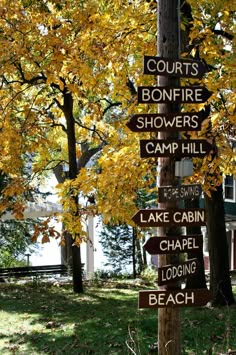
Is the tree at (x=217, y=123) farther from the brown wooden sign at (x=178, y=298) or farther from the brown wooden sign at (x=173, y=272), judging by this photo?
the brown wooden sign at (x=178, y=298)

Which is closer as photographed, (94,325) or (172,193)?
(172,193)

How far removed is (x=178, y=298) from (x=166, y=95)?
1.80m

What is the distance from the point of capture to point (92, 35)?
27.6 ft

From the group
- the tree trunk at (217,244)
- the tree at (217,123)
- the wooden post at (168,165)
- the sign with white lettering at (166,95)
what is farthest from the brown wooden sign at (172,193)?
the tree trunk at (217,244)

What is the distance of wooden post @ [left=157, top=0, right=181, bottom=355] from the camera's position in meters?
4.56

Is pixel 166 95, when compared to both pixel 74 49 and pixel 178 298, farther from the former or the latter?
pixel 74 49

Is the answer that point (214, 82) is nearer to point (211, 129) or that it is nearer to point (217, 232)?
point (211, 129)

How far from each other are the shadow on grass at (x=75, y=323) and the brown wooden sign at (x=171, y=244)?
1068mm

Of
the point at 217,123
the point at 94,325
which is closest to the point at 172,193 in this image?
the point at 217,123

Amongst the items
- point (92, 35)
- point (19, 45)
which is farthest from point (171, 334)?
point (19, 45)

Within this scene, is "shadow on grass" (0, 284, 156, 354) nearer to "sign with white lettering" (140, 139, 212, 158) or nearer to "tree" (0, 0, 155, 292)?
"tree" (0, 0, 155, 292)

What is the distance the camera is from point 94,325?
30.9ft

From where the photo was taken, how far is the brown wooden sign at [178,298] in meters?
4.32

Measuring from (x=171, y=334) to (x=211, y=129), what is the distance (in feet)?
9.32
